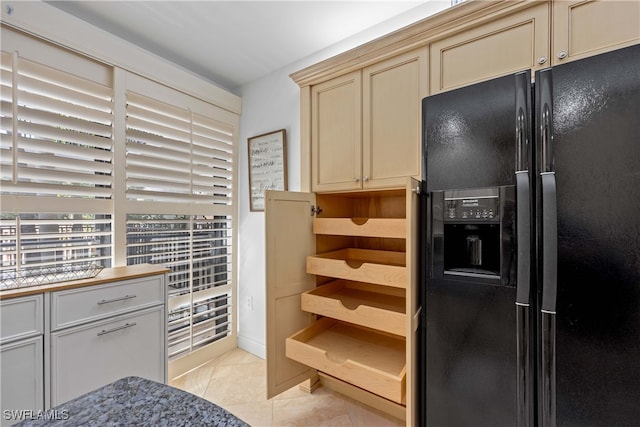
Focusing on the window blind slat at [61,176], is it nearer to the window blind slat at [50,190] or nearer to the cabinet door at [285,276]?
the window blind slat at [50,190]

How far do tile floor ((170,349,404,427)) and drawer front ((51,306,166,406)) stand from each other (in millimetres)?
424

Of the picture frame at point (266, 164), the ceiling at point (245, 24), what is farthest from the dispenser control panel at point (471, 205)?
the picture frame at point (266, 164)

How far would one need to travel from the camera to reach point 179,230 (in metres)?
2.31

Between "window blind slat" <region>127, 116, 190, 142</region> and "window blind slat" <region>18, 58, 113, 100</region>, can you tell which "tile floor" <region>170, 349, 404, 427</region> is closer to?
"window blind slat" <region>127, 116, 190, 142</region>

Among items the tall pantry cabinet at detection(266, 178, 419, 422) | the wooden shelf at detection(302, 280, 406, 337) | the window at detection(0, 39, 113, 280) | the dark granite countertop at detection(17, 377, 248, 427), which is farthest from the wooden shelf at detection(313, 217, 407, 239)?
the window at detection(0, 39, 113, 280)

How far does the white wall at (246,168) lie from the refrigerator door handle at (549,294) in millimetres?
1683

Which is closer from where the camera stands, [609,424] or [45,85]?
[609,424]

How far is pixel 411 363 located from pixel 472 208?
722 millimetres

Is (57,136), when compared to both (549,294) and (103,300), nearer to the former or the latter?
(103,300)

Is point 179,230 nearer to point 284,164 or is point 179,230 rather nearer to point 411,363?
point 284,164

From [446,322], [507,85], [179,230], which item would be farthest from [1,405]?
[507,85]

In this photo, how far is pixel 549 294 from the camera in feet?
3.34

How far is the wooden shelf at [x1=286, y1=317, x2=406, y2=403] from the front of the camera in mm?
1417

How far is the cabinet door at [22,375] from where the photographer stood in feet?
4.04
